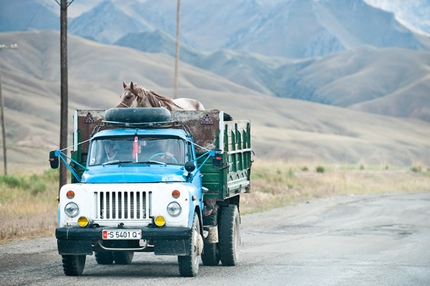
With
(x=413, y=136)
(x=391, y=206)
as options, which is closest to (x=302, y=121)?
(x=413, y=136)

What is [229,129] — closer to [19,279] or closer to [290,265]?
[290,265]

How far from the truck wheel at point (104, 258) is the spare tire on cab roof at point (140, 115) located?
7.56 feet

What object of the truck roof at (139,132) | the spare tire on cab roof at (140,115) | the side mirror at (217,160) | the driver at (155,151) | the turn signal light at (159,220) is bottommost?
the turn signal light at (159,220)

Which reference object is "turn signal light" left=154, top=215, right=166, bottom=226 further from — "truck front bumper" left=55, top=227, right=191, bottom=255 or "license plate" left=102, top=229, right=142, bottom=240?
"license plate" left=102, top=229, right=142, bottom=240

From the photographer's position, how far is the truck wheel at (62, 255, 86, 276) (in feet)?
40.4

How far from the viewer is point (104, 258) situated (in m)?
14.6

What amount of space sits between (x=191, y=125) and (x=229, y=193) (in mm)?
1208

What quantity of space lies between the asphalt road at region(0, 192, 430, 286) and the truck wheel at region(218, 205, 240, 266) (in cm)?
20

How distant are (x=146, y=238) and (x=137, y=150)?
1637 mm

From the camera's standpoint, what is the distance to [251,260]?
15.3 metres

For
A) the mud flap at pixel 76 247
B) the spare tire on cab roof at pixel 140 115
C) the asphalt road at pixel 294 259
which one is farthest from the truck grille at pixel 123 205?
the spare tire on cab roof at pixel 140 115

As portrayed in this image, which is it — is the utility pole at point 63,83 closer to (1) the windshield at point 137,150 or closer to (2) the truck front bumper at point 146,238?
(1) the windshield at point 137,150

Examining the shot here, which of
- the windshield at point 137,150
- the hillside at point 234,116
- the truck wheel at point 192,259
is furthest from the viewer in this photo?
the hillside at point 234,116

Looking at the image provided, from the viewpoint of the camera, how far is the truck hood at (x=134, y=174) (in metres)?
12.2
